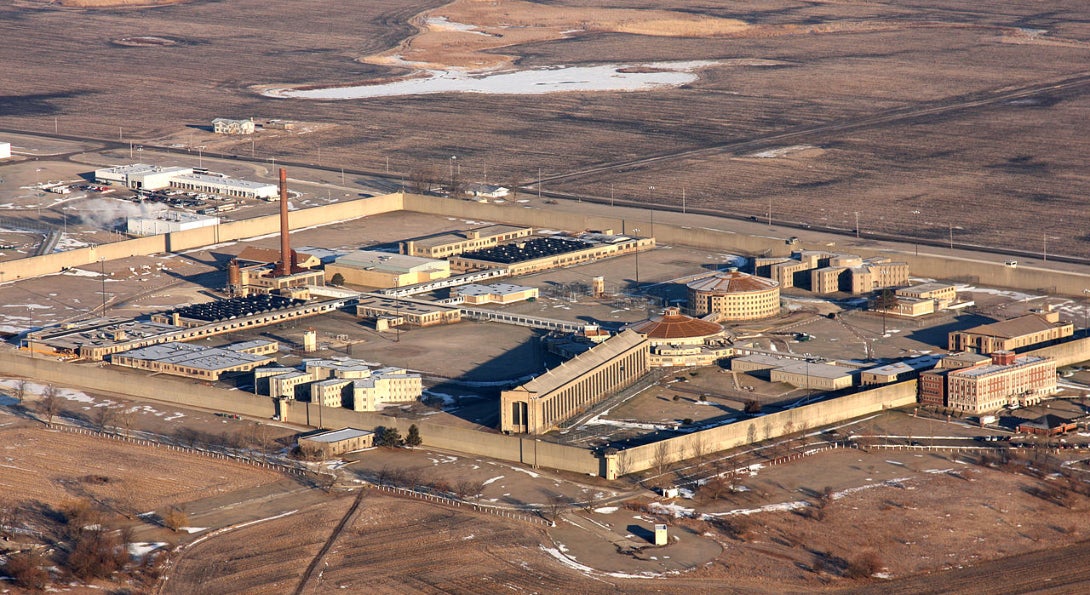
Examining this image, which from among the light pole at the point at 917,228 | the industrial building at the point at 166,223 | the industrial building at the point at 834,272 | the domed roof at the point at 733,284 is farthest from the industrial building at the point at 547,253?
the industrial building at the point at 166,223

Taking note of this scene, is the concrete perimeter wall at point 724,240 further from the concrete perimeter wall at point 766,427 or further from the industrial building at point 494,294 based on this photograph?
the concrete perimeter wall at point 766,427

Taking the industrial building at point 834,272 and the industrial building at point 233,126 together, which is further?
the industrial building at point 233,126

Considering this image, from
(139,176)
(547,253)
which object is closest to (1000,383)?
(547,253)

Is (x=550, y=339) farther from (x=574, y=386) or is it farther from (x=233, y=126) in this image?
(x=233, y=126)

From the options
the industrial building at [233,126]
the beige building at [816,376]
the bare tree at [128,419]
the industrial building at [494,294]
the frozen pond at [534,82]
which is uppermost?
the frozen pond at [534,82]

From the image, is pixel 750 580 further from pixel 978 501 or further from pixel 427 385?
pixel 427 385

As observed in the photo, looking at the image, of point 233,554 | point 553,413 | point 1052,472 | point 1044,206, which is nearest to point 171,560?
point 233,554
